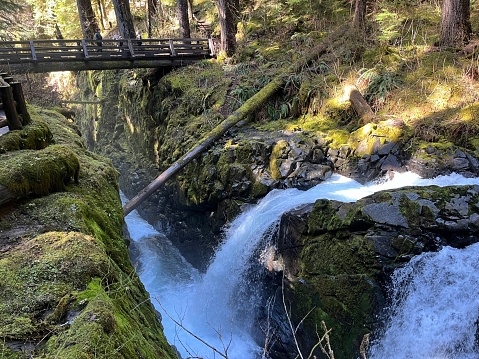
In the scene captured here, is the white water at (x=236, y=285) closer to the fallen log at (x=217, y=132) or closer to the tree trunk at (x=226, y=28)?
the fallen log at (x=217, y=132)

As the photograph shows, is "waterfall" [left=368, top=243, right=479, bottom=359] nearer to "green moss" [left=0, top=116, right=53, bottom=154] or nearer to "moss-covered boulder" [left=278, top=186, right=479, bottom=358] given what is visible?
"moss-covered boulder" [left=278, top=186, right=479, bottom=358]

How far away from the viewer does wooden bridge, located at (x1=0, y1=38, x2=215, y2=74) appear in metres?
12.5

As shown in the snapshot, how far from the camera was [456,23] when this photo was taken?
32.4 feet

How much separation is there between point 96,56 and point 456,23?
38.4ft

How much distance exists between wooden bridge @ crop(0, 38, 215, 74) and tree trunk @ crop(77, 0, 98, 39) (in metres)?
4.35

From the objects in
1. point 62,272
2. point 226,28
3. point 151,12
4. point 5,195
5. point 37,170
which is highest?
point 151,12

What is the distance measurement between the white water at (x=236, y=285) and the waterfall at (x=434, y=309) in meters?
2.21

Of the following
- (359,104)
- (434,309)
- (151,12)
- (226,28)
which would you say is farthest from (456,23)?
(151,12)

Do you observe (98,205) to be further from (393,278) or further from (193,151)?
(193,151)

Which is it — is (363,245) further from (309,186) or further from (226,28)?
Answer: (226,28)

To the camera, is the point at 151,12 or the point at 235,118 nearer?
the point at 235,118

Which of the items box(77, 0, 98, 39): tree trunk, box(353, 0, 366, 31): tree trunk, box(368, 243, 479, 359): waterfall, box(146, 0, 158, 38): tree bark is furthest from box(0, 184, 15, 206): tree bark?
box(77, 0, 98, 39): tree trunk

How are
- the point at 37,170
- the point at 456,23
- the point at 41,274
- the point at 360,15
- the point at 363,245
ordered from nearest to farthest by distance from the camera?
the point at 41,274, the point at 37,170, the point at 363,245, the point at 456,23, the point at 360,15

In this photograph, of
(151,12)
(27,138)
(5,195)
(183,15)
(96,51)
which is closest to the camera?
(5,195)
